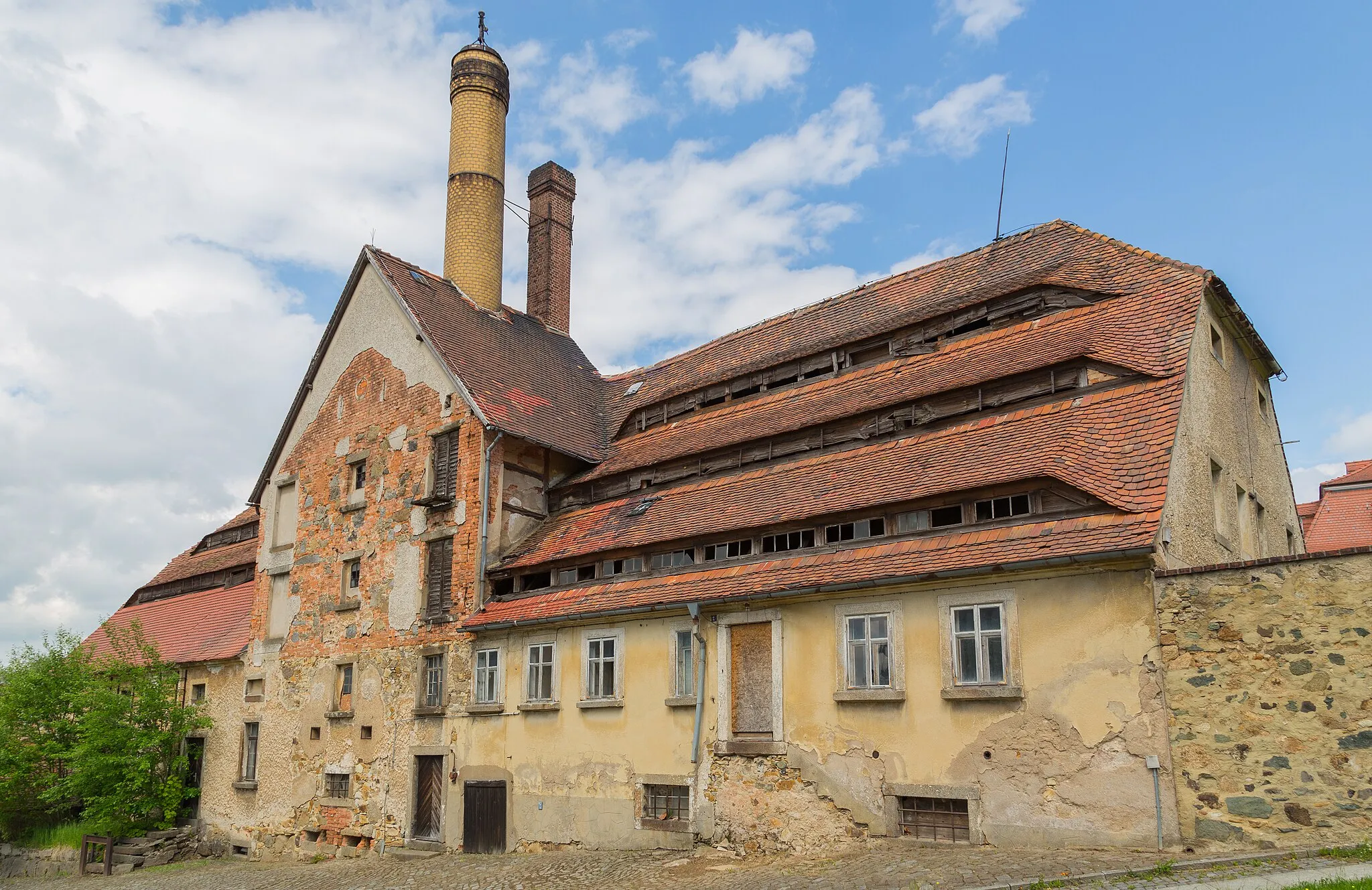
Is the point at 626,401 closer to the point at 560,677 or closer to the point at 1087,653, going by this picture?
the point at 560,677

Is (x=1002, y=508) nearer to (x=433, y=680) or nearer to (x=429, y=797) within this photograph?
(x=433, y=680)

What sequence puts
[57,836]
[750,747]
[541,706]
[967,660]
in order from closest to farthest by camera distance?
[967,660], [750,747], [541,706], [57,836]

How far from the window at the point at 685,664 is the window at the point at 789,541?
6.13 feet

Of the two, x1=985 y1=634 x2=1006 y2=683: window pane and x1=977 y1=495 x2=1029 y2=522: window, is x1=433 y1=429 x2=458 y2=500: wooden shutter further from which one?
x1=985 y1=634 x2=1006 y2=683: window pane

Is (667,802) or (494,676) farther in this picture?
(494,676)

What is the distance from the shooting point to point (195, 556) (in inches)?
1430

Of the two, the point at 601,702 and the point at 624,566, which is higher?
the point at 624,566

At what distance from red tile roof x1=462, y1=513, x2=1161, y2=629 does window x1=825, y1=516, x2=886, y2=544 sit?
9.9 inches

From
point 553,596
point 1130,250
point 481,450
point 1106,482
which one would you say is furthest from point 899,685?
point 481,450

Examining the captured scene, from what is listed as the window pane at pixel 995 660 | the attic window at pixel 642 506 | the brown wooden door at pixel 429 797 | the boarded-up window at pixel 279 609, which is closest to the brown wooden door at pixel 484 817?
the brown wooden door at pixel 429 797

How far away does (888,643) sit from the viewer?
15.3 m

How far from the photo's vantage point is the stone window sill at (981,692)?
544 inches

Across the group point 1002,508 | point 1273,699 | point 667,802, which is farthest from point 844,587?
point 1273,699

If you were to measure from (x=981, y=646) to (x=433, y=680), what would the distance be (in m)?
11.8
